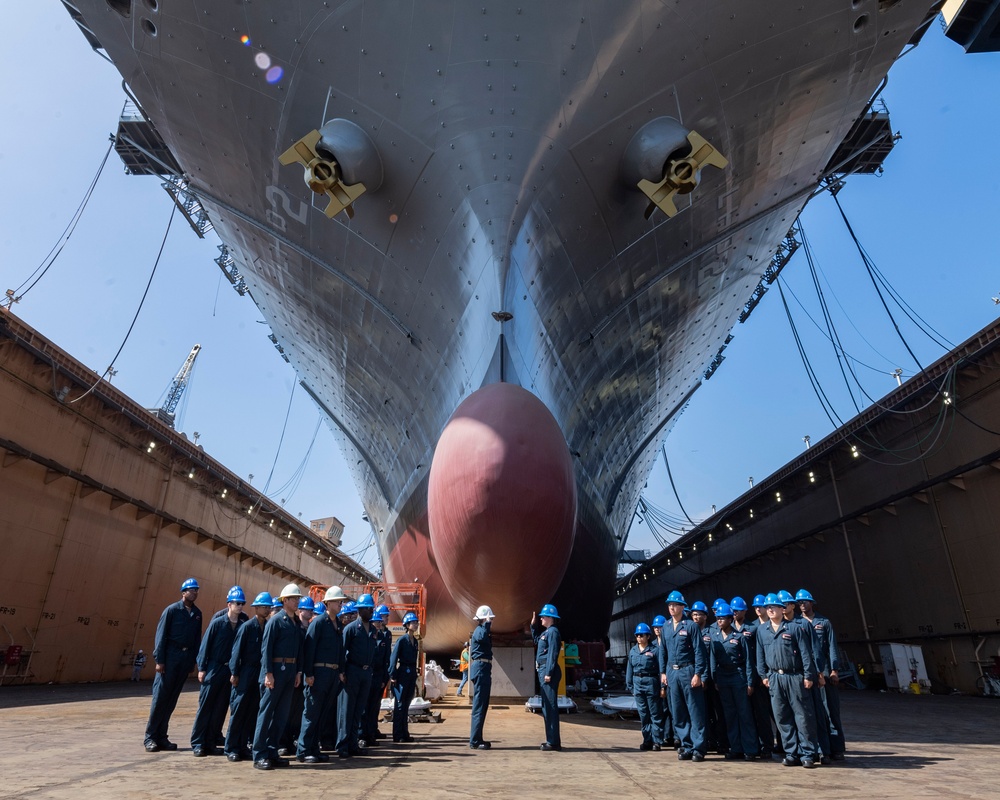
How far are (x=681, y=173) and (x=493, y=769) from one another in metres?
5.62

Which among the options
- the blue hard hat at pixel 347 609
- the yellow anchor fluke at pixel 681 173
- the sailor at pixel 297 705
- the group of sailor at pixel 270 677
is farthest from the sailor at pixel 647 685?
the yellow anchor fluke at pixel 681 173

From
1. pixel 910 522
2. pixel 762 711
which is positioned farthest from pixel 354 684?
pixel 910 522

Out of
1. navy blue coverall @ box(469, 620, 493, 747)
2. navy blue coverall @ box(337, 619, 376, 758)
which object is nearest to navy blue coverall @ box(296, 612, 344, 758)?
navy blue coverall @ box(337, 619, 376, 758)

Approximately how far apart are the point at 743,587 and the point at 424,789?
80.2 feet

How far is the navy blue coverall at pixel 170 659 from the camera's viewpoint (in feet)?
15.1

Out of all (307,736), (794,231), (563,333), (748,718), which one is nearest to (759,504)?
(794,231)

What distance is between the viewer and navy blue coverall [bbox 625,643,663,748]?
17.2 ft

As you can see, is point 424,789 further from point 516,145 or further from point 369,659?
point 516,145

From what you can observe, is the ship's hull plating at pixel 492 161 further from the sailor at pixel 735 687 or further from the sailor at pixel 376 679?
the sailor at pixel 735 687

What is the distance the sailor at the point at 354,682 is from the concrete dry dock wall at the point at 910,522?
1245 centimetres

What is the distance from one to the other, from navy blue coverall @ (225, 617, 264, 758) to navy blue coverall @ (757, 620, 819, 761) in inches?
157

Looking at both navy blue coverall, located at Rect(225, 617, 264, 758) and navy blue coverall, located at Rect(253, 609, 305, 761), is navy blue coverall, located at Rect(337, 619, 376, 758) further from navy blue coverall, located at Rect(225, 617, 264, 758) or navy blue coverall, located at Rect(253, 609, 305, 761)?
navy blue coverall, located at Rect(225, 617, 264, 758)

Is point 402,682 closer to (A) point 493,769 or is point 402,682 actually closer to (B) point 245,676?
(B) point 245,676

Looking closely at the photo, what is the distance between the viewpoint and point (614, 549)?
12648 mm
